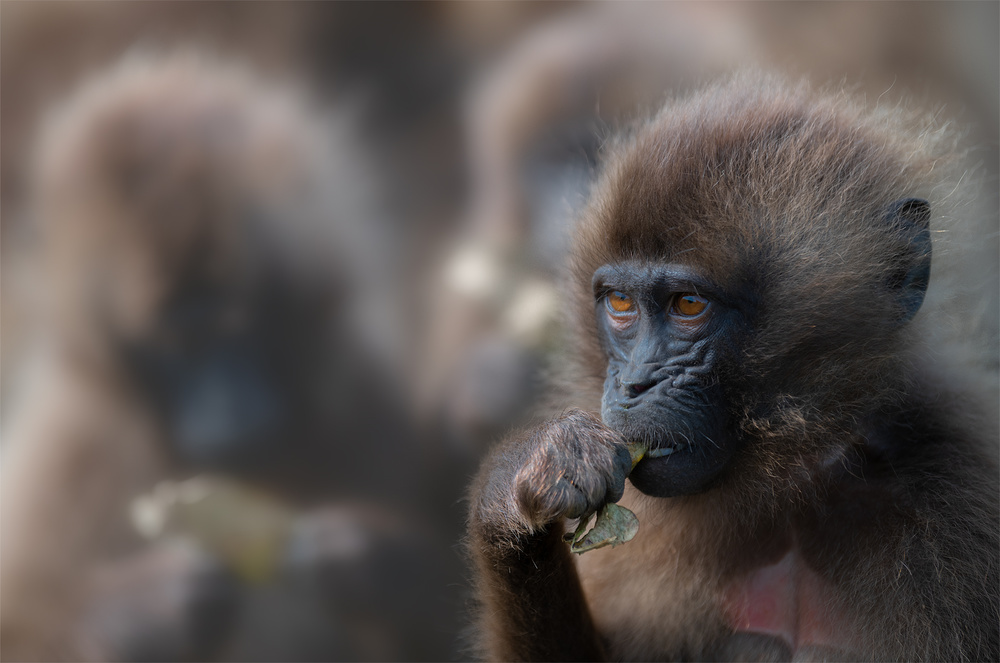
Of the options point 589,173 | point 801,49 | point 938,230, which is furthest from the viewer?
point 801,49

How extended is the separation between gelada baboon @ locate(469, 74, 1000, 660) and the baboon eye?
11mm

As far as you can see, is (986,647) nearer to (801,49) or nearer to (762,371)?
(762,371)

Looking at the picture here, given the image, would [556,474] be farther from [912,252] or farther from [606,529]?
[912,252]

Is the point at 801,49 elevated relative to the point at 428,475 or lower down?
elevated

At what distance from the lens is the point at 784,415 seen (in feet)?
4.77

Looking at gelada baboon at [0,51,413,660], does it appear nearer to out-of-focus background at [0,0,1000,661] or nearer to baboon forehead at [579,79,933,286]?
out-of-focus background at [0,0,1000,661]

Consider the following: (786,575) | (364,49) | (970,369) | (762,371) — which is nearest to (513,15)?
(364,49)

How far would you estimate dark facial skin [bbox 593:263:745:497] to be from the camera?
142cm

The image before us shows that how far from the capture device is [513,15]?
78.2 inches

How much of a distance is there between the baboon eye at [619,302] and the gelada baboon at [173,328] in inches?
25.5

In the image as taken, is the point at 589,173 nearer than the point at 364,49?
No

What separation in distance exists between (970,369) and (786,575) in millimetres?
629

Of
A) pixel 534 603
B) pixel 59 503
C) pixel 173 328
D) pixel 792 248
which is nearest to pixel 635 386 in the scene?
pixel 792 248

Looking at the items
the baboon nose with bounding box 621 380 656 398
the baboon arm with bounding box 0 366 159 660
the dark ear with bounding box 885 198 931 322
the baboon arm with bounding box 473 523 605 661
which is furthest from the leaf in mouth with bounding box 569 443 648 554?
the baboon arm with bounding box 0 366 159 660
